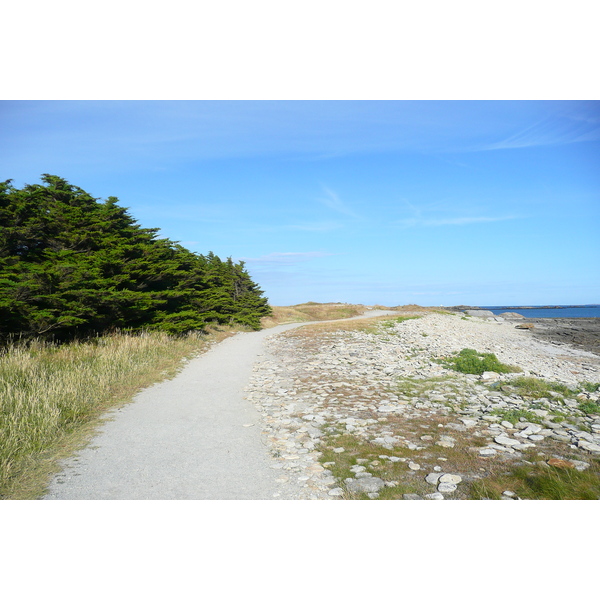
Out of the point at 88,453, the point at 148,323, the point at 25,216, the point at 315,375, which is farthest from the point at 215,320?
the point at 88,453

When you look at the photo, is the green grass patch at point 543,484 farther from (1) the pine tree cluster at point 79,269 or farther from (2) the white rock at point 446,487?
(1) the pine tree cluster at point 79,269

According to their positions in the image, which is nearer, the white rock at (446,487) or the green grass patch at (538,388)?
the white rock at (446,487)

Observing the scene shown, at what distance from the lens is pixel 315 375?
12.7 meters

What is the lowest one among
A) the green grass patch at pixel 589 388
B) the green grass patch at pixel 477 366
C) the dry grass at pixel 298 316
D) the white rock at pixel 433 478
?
the green grass patch at pixel 589 388

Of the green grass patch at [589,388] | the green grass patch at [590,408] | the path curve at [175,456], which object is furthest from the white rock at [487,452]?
the green grass patch at [589,388]

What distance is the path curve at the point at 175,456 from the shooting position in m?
4.90

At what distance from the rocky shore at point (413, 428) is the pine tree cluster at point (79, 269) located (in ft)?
28.9

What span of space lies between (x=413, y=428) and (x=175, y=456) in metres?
4.58

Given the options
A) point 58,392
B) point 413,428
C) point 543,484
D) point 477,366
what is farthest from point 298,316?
point 543,484

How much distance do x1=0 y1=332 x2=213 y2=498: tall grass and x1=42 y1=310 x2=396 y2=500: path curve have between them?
572 mm

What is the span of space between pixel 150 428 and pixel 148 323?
1362 centimetres

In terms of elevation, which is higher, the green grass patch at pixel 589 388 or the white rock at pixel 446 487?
the white rock at pixel 446 487

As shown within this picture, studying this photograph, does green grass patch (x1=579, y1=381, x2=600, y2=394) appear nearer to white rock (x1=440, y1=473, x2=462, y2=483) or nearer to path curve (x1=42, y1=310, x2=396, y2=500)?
white rock (x1=440, y1=473, x2=462, y2=483)

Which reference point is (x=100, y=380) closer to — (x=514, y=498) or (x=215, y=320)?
(x=514, y=498)
